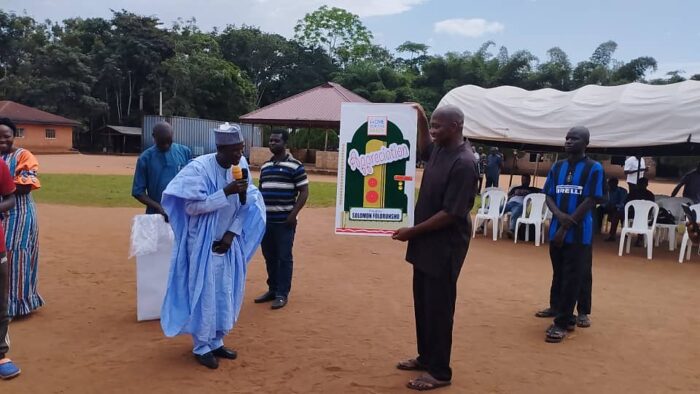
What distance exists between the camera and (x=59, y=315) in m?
5.25

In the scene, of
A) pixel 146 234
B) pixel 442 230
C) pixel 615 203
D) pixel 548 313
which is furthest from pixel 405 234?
pixel 615 203

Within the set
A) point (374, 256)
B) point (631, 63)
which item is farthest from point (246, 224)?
point (631, 63)

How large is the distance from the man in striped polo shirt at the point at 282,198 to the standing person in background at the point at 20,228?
80.3 inches

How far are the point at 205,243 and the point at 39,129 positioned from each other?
39.0 meters

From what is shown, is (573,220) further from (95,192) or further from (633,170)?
(95,192)

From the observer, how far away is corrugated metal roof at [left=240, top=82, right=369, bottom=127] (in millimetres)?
25141

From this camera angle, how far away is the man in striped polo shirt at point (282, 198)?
18.7 feet

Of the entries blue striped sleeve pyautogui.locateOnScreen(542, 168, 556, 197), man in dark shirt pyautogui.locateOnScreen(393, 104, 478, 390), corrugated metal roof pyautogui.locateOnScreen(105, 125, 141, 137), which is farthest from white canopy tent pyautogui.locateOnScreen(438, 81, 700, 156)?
corrugated metal roof pyautogui.locateOnScreen(105, 125, 141, 137)

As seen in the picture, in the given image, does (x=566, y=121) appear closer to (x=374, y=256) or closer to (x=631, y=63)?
(x=374, y=256)

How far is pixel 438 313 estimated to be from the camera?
3859mm

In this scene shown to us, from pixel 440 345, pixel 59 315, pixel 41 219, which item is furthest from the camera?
pixel 41 219

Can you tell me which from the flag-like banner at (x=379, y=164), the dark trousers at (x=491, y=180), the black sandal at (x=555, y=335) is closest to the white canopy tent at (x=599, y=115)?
the black sandal at (x=555, y=335)

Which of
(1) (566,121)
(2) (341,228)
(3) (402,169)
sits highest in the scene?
(1) (566,121)

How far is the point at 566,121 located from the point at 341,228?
23.0ft
